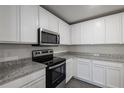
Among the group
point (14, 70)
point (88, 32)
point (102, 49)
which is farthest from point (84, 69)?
point (14, 70)

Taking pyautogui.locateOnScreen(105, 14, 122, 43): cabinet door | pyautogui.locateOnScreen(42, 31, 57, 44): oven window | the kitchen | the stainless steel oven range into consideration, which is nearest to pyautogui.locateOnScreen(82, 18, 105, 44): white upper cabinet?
the kitchen

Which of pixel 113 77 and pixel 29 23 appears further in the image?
pixel 113 77

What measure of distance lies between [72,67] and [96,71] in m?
0.81

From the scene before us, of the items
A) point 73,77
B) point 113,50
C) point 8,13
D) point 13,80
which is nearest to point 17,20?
point 8,13

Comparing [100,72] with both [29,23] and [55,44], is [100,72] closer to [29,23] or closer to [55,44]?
[55,44]

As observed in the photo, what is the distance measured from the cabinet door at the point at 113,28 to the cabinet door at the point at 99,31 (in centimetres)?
11

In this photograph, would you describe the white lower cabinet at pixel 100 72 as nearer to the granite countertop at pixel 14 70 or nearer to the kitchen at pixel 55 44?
the kitchen at pixel 55 44

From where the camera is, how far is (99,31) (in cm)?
240

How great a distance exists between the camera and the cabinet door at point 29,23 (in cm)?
133

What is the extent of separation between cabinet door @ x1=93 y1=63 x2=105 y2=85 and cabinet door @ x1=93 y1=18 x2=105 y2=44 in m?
0.80

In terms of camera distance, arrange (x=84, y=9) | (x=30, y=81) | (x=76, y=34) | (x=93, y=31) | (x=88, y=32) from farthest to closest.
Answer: (x=76, y=34), (x=88, y=32), (x=93, y=31), (x=84, y=9), (x=30, y=81)

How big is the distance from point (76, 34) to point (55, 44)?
1250mm

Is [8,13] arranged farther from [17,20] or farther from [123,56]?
[123,56]

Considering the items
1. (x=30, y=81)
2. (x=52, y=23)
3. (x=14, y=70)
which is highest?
(x=52, y=23)
